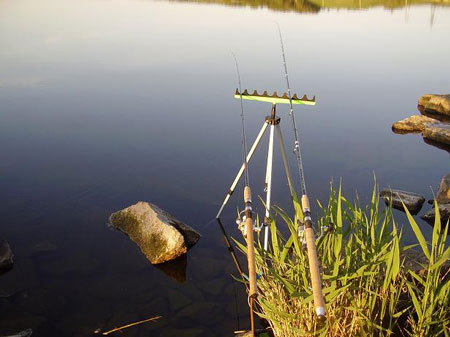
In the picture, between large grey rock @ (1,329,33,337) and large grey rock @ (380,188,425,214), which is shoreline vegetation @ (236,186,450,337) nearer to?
large grey rock @ (1,329,33,337)

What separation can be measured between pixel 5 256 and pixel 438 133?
1144cm

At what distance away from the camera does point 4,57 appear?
21328mm

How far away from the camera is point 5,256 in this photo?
24.7ft

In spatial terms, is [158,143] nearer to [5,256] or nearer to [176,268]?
[176,268]

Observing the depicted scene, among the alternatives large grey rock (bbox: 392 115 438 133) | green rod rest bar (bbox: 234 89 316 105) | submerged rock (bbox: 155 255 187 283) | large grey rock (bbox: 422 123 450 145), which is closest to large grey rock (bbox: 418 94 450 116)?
large grey rock (bbox: 392 115 438 133)

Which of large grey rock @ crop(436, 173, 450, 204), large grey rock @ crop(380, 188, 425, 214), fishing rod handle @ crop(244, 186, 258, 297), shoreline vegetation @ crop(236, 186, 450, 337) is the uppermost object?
fishing rod handle @ crop(244, 186, 258, 297)

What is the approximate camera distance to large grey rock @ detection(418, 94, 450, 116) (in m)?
16.6

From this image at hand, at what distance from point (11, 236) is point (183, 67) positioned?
46.2ft

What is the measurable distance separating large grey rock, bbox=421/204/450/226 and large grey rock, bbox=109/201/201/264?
430 centimetres

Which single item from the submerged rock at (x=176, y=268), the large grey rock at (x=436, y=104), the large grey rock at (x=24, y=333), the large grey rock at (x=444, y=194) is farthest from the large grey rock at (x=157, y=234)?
the large grey rock at (x=436, y=104)

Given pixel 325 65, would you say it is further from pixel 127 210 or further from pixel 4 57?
pixel 127 210

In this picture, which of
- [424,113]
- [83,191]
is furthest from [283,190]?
[424,113]

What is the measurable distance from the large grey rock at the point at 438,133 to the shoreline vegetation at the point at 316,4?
97.7 ft

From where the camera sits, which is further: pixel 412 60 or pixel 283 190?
pixel 412 60
